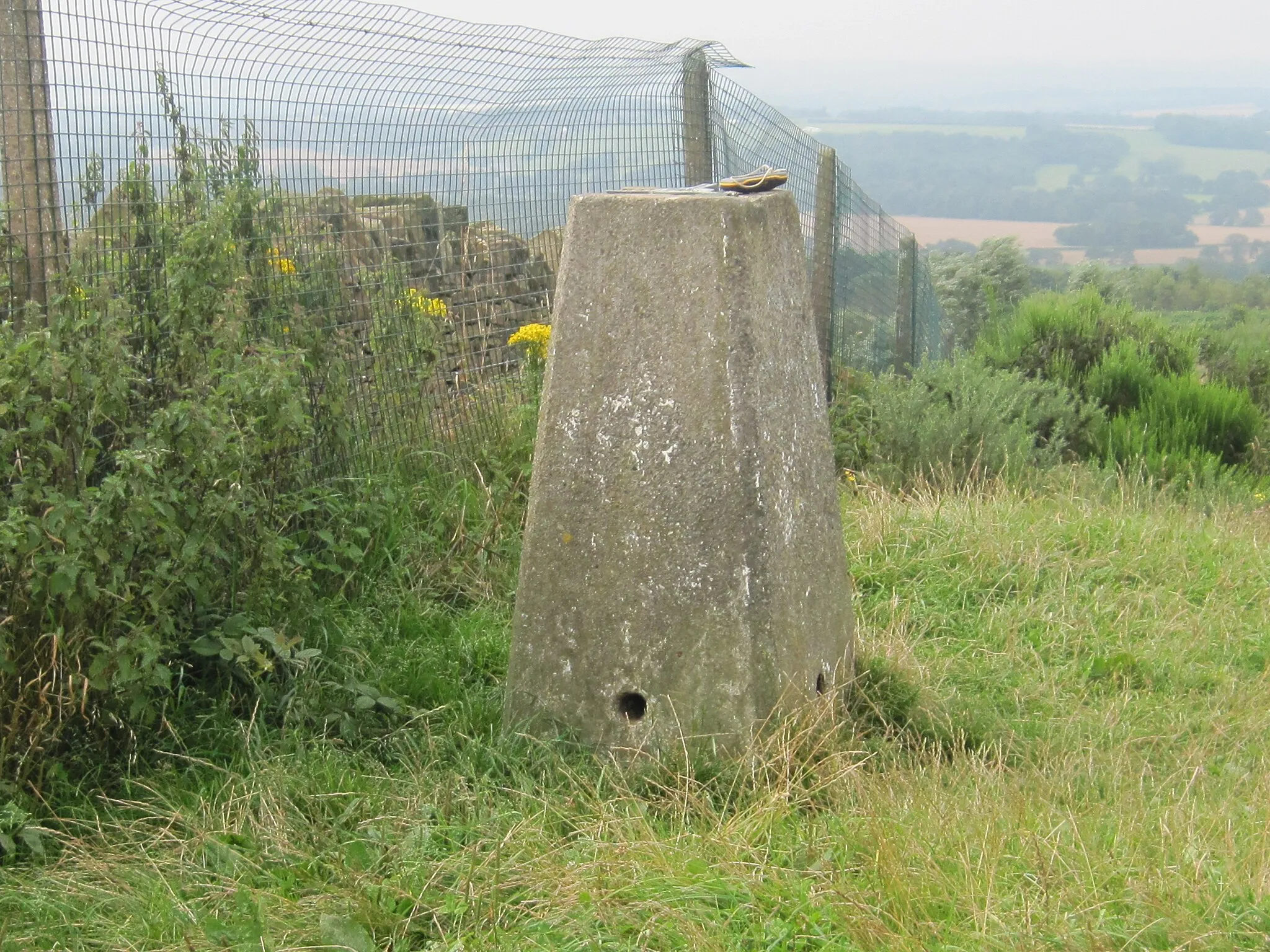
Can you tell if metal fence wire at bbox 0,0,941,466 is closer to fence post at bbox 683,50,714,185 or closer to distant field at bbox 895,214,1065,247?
fence post at bbox 683,50,714,185

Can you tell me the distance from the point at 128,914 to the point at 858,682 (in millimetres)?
2212

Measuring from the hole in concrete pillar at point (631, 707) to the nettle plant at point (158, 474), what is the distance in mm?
933

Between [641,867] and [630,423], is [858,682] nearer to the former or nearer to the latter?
[630,423]

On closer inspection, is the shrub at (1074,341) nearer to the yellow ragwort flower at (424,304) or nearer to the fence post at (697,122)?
the fence post at (697,122)

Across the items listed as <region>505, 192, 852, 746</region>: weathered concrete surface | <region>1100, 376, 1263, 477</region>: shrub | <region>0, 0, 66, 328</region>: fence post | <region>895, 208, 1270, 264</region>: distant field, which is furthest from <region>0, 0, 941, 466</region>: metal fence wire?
<region>895, 208, 1270, 264</region>: distant field

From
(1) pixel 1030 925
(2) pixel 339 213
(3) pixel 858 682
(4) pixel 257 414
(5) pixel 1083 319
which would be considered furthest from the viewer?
(5) pixel 1083 319

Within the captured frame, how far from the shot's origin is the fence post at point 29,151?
327 centimetres

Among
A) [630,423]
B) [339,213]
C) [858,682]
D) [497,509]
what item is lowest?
[858,682]

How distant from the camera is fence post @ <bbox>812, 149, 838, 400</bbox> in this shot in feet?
27.6

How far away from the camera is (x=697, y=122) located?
250 inches

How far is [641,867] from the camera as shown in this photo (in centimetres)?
249

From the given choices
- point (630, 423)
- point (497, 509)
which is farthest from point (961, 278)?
point (630, 423)

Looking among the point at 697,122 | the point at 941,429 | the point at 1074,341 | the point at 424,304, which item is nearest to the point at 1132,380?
the point at 1074,341

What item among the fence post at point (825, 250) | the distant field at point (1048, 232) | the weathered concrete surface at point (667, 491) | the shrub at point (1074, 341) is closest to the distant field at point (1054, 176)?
the distant field at point (1048, 232)
